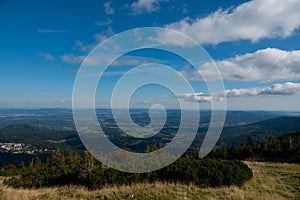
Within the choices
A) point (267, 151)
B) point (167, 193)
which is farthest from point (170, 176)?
point (267, 151)

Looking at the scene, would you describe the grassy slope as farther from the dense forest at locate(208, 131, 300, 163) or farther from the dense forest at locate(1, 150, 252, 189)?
the dense forest at locate(208, 131, 300, 163)

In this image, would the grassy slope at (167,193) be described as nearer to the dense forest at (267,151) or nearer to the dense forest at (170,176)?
the dense forest at (170,176)

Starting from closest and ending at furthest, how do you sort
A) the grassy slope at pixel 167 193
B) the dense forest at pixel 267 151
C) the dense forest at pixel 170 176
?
the grassy slope at pixel 167 193
the dense forest at pixel 170 176
the dense forest at pixel 267 151

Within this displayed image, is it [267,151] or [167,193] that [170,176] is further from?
[267,151]

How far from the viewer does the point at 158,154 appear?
13.8m

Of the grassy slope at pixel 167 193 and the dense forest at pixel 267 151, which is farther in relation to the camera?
the dense forest at pixel 267 151

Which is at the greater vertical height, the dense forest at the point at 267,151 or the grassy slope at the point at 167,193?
the grassy slope at the point at 167,193

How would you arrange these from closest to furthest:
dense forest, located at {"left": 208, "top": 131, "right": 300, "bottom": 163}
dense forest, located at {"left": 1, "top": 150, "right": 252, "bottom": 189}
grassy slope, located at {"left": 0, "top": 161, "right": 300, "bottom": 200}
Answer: grassy slope, located at {"left": 0, "top": 161, "right": 300, "bottom": 200} → dense forest, located at {"left": 1, "top": 150, "right": 252, "bottom": 189} → dense forest, located at {"left": 208, "top": 131, "right": 300, "bottom": 163}

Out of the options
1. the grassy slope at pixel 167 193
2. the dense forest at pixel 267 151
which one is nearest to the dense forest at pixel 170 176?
the grassy slope at pixel 167 193

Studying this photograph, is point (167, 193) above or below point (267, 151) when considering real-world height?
above

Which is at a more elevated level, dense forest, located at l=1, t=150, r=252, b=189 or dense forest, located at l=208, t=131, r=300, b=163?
dense forest, located at l=1, t=150, r=252, b=189

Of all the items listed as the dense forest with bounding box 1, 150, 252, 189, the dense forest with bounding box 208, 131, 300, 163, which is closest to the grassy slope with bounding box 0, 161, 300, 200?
the dense forest with bounding box 1, 150, 252, 189

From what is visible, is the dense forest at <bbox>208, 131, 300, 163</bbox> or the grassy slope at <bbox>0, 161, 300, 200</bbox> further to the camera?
the dense forest at <bbox>208, 131, 300, 163</bbox>

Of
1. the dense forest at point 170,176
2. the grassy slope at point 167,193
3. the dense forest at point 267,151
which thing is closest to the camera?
the grassy slope at point 167,193
